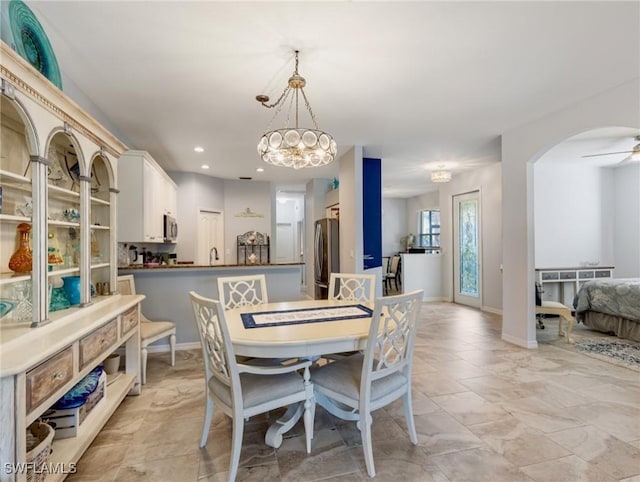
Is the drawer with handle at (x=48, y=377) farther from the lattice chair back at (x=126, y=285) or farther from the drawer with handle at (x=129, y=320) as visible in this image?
the lattice chair back at (x=126, y=285)

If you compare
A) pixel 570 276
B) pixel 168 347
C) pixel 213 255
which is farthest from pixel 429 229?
pixel 168 347

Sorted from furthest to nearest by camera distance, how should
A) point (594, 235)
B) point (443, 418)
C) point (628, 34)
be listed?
point (594, 235) → point (443, 418) → point (628, 34)

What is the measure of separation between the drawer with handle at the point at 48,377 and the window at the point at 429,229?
870cm

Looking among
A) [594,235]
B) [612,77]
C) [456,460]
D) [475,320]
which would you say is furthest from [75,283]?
[594,235]

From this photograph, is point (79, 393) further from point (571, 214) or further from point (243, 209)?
point (571, 214)

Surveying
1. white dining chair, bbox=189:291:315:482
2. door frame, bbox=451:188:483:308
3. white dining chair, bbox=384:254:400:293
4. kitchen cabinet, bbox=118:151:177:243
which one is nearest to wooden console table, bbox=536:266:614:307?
door frame, bbox=451:188:483:308

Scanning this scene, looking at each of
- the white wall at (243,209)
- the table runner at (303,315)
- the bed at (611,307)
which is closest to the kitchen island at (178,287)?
the table runner at (303,315)

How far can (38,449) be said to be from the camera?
1.56m

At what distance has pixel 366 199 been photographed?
5180 mm

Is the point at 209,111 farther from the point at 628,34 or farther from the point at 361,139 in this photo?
the point at 628,34

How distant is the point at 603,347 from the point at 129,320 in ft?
16.8

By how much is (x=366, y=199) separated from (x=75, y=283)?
3.89 meters

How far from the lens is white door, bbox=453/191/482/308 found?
6.32 m

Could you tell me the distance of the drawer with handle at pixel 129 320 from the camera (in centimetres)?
255
